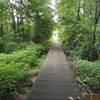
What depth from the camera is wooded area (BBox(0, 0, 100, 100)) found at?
31.4ft

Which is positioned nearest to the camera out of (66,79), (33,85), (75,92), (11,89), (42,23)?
(11,89)

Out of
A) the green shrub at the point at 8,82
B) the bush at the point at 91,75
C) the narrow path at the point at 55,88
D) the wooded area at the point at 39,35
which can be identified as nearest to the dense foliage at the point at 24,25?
the wooded area at the point at 39,35

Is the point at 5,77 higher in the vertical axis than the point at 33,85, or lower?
higher

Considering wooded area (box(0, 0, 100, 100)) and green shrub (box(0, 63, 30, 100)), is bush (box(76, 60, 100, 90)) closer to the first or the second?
wooded area (box(0, 0, 100, 100))

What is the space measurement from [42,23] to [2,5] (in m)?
7.06

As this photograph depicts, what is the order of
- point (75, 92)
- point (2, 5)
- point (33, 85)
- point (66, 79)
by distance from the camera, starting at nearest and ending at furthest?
point (75, 92) < point (33, 85) < point (66, 79) < point (2, 5)

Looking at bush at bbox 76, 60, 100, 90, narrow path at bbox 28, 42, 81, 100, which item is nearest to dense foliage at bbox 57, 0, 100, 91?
bush at bbox 76, 60, 100, 90

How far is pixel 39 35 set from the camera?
29.6 meters

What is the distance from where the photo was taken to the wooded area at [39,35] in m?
9.59

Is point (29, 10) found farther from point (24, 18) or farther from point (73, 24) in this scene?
point (73, 24)

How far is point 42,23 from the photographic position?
29.2 metres

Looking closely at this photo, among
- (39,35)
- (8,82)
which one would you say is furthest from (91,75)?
(39,35)

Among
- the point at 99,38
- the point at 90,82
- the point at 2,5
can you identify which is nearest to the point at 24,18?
the point at 2,5

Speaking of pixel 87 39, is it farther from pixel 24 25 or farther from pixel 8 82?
pixel 24 25
